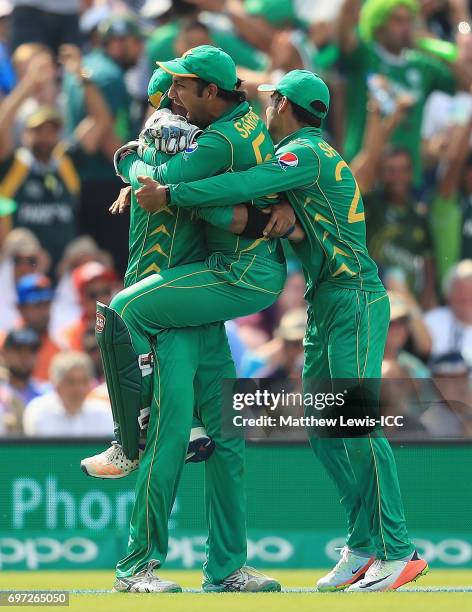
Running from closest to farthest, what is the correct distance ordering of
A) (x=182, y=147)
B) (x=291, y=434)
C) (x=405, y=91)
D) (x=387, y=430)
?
(x=182, y=147) → (x=387, y=430) → (x=291, y=434) → (x=405, y=91)

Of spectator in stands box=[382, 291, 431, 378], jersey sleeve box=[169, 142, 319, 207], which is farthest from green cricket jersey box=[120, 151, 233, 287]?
spectator in stands box=[382, 291, 431, 378]

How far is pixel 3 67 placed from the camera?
10.7 meters

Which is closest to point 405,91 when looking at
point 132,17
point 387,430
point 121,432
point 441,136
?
point 441,136

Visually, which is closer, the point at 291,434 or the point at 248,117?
the point at 248,117

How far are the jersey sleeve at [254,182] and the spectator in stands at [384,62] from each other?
14.5ft

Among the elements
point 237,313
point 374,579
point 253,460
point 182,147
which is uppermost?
point 182,147

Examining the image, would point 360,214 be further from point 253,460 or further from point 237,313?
→ point 253,460

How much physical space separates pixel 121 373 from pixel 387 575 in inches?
58.2

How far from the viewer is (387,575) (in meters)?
6.05

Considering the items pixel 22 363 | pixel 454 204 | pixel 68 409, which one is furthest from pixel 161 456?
pixel 454 204

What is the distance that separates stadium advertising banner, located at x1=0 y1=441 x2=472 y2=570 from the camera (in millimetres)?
8031

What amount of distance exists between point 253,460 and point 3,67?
4.23 metres

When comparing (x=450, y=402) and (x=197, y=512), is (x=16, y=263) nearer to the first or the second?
(x=197, y=512)

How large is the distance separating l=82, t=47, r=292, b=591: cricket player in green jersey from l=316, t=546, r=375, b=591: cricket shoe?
0.29 m
